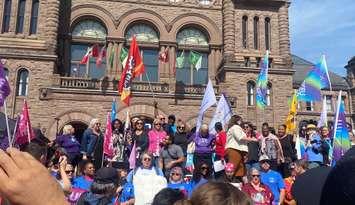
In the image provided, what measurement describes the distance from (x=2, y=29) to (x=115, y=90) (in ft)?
25.9

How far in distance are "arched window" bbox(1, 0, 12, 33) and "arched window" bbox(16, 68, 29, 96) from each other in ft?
10.0

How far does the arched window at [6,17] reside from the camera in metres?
26.0

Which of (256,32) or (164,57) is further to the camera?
(256,32)

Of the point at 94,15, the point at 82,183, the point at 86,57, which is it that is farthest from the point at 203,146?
the point at 94,15

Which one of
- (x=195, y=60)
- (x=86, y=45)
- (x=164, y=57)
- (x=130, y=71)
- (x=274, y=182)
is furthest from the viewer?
(x=86, y=45)

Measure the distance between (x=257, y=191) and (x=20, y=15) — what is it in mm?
23042

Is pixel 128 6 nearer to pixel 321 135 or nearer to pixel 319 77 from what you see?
pixel 319 77

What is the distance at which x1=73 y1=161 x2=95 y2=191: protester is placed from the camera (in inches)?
289

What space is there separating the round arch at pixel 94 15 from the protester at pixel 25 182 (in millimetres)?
27152

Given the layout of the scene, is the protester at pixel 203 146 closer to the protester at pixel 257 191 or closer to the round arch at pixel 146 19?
the protester at pixel 257 191

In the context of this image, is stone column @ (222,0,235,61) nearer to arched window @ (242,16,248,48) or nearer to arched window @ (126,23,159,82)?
arched window @ (242,16,248,48)

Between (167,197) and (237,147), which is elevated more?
(237,147)

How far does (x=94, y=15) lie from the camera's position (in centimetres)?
2773

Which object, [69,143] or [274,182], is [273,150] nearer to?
[274,182]
